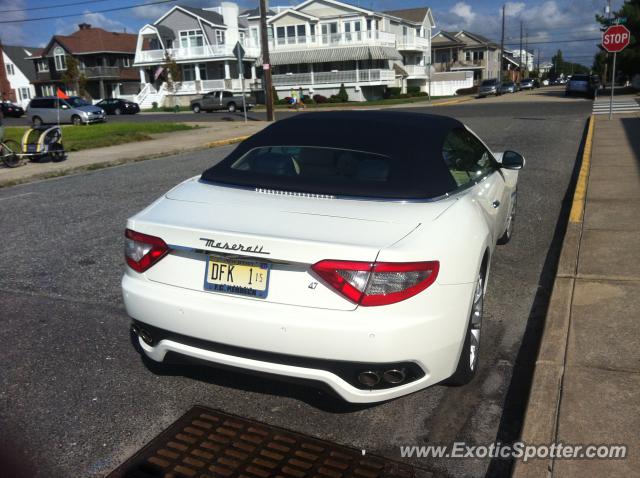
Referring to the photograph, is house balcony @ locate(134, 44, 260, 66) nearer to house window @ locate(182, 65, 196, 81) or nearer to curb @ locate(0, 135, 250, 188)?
house window @ locate(182, 65, 196, 81)

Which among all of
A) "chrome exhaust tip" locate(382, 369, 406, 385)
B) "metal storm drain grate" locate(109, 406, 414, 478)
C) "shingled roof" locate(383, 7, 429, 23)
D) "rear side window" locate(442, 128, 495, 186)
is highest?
"shingled roof" locate(383, 7, 429, 23)

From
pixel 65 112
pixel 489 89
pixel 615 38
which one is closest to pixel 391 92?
pixel 489 89

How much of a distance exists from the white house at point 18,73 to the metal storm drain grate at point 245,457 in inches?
3012

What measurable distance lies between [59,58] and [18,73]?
7.19 meters

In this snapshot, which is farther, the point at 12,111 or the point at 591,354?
the point at 12,111

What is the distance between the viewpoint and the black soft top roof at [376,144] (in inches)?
132

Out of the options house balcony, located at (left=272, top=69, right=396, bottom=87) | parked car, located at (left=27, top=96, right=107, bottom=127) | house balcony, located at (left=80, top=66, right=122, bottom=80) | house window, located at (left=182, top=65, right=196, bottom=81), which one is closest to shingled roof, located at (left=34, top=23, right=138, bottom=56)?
house balcony, located at (left=80, top=66, right=122, bottom=80)

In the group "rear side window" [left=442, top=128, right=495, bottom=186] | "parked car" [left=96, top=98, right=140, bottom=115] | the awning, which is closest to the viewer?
"rear side window" [left=442, top=128, right=495, bottom=186]

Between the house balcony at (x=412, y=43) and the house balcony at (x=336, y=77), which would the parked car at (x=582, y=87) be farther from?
the house balcony at (x=412, y=43)

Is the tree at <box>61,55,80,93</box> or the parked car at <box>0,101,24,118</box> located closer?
the parked car at <box>0,101,24,118</box>

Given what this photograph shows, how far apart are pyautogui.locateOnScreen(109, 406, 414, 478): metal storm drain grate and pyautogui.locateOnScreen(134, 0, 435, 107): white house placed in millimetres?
52283

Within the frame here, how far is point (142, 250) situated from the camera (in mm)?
3145

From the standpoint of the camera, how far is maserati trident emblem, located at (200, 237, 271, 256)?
A: 109 inches

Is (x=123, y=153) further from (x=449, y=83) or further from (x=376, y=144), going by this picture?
(x=449, y=83)
